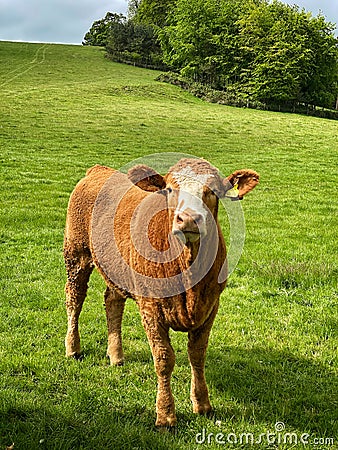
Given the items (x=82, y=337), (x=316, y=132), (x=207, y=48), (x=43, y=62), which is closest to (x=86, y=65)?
(x=43, y=62)

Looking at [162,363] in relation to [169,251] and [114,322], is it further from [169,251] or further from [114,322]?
[114,322]

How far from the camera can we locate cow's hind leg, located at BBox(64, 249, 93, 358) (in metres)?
5.22

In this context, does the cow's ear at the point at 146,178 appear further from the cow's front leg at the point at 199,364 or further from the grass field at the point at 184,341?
the grass field at the point at 184,341

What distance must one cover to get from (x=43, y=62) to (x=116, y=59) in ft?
37.0

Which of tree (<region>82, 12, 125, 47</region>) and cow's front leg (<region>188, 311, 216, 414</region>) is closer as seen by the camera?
cow's front leg (<region>188, 311, 216, 414</region>)

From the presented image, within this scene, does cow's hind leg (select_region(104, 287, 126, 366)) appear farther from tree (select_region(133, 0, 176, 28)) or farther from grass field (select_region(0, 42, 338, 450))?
tree (select_region(133, 0, 176, 28))

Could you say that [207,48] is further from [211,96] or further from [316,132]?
[316,132]

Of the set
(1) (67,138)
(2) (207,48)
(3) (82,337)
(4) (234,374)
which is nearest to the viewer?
(4) (234,374)

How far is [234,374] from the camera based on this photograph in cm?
485

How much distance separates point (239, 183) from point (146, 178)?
27.8 inches

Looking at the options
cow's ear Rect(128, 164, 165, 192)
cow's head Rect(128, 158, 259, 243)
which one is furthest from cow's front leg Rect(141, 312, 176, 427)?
cow's ear Rect(128, 164, 165, 192)

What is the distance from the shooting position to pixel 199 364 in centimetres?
409

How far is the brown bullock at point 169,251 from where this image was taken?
3369 mm

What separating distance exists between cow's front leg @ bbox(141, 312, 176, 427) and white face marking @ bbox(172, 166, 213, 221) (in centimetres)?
110
